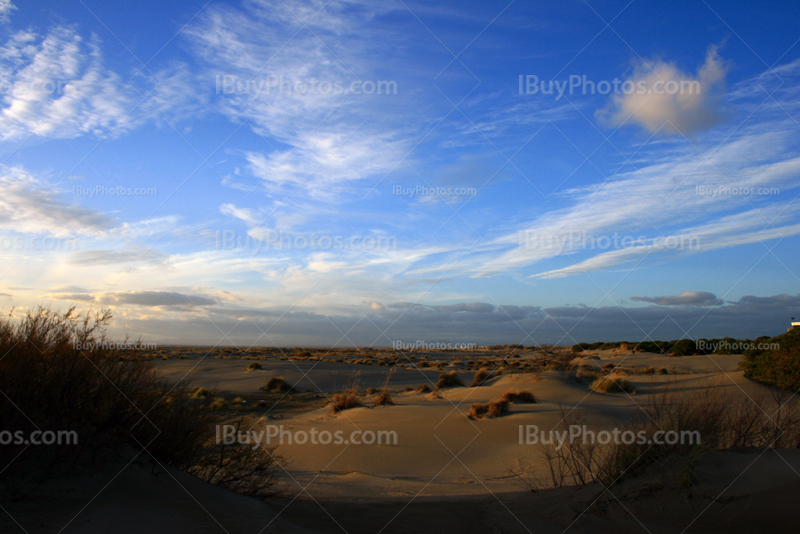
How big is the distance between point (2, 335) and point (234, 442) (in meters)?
3.41

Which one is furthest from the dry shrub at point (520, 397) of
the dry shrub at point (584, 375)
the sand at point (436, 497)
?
the dry shrub at point (584, 375)

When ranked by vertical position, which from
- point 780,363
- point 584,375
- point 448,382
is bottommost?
point 448,382

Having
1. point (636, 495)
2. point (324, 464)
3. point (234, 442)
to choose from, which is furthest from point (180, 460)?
point (636, 495)

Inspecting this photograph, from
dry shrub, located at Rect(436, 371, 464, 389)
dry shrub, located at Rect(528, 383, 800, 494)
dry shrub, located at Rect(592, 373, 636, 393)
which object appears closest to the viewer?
dry shrub, located at Rect(528, 383, 800, 494)

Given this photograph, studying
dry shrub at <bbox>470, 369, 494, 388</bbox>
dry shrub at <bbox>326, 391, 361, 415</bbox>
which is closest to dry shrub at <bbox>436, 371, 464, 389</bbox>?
dry shrub at <bbox>470, 369, 494, 388</bbox>

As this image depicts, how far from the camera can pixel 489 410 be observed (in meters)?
14.0

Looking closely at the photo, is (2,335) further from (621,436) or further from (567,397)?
(567,397)

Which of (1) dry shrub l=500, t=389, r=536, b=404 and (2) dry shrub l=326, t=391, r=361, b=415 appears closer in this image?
(1) dry shrub l=500, t=389, r=536, b=404

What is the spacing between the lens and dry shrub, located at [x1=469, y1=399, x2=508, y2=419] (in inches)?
547

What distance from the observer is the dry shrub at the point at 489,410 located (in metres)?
13.9

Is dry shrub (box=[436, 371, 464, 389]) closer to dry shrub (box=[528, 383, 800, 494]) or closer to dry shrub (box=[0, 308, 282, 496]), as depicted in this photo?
dry shrub (box=[528, 383, 800, 494])

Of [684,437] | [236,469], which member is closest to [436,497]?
[236,469]

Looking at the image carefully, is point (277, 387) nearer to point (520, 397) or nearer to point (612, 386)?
point (520, 397)

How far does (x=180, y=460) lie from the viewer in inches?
247
